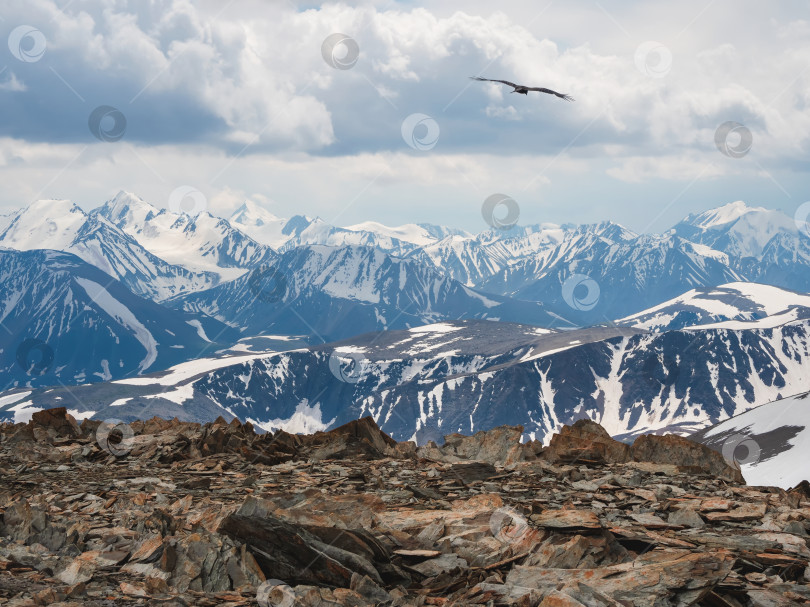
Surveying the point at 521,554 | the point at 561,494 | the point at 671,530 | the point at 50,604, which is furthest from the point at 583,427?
the point at 50,604

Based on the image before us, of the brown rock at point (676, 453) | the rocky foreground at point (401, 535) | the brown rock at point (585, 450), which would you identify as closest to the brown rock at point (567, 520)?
the rocky foreground at point (401, 535)

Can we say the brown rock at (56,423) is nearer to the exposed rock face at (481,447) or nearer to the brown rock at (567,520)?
the exposed rock face at (481,447)

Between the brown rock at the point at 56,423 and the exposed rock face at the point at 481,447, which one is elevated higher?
the exposed rock face at the point at 481,447

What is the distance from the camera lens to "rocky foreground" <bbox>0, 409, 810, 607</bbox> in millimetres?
13719

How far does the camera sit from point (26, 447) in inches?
1239

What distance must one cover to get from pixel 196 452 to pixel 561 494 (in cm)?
1583

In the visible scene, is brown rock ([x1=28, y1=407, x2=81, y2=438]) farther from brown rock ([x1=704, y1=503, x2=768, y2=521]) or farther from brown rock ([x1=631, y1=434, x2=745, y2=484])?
brown rock ([x1=704, y1=503, x2=768, y2=521])

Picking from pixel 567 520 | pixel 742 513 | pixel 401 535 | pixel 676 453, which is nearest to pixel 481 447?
pixel 676 453

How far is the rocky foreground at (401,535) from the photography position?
1372 centimetres

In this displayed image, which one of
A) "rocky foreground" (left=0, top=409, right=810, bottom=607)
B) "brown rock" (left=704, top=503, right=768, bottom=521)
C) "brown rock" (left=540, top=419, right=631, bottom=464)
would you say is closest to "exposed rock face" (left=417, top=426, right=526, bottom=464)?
"brown rock" (left=540, top=419, right=631, bottom=464)

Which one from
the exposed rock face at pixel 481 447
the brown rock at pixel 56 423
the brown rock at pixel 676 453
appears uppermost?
the brown rock at pixel 676 453

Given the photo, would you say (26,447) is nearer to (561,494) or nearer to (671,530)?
(561,494)

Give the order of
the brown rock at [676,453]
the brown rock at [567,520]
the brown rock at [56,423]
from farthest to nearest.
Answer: the brown rock at [56,423] → the brown rock at [676,453] → the brown rock at [567,520]

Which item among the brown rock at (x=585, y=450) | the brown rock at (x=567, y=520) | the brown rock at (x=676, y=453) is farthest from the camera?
the brown rock at (x=676, y=453)
